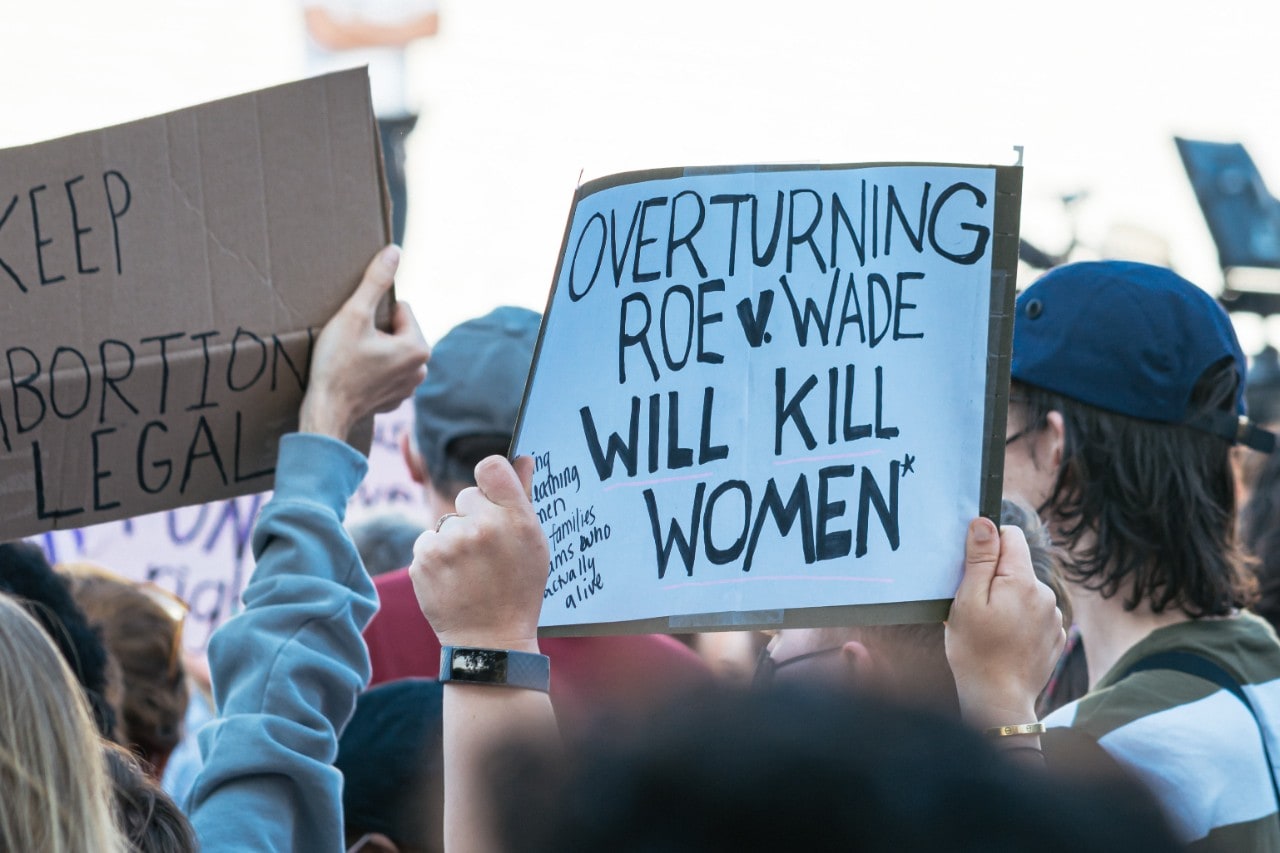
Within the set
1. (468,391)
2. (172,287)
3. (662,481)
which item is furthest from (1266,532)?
(172,287)

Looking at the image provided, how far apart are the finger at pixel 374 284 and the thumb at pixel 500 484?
0.74 meters

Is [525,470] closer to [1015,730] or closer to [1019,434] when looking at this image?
[1015,730]

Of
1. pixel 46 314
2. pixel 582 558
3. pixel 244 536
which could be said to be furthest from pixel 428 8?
pixel 582 558

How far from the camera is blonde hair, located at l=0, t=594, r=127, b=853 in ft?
4.56

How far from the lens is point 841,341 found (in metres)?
1.79

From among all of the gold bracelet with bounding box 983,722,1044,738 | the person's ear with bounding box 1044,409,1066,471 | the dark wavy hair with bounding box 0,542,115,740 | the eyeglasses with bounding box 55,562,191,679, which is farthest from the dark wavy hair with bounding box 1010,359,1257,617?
the eyeglasses with bounding box 55,562,191,679

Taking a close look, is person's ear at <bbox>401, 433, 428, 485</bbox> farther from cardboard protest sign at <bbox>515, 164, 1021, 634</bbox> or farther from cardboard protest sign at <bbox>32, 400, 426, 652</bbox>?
cardboard protest sign at <bbox>515, 164, 1021, 634</bbox>

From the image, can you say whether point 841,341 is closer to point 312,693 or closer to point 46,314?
point 312,693

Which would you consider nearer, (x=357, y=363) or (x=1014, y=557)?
(x=1014, y=557)

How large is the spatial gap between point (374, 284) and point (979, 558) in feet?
3.51

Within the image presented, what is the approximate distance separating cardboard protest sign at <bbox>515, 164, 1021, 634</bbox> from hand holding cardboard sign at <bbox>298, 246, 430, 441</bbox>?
595 millimetres

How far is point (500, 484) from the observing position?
1641mm

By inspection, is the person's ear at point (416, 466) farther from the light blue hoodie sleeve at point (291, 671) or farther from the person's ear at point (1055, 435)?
the person's ear at point (1055, 435)

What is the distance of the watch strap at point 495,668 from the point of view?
1.55 m
